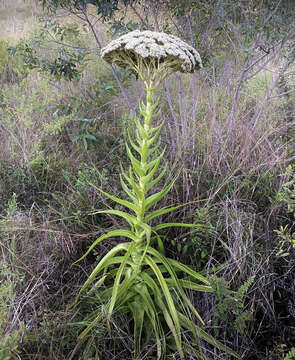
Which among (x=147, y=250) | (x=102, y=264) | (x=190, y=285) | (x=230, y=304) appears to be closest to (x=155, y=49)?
(x=147, y=250)

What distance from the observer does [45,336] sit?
149cm

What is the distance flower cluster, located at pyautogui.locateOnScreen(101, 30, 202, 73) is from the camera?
54.1 inches

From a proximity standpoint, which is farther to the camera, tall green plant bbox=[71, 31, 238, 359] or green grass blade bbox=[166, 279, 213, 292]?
green grass blade bbox=[166, 279, 213, 292]

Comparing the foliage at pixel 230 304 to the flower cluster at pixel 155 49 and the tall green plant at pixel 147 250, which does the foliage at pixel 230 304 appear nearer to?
the tall green plant at pixel 147 250

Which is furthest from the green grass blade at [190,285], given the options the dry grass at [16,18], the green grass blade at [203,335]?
the dry grass at [16,18]

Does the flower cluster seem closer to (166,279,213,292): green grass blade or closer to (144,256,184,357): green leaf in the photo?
(144,256,184,357): green leaf

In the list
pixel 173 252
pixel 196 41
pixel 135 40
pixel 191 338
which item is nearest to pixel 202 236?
pixel 173 252

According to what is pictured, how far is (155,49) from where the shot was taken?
1.36 metres

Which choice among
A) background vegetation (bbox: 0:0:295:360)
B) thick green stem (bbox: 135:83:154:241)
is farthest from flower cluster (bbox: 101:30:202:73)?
background vegetation (bbox: 0:0:295:360)

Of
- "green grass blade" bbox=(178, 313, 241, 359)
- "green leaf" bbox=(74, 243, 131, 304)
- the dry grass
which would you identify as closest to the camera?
"green grass blade" bbox=(178, 313, 241, 359)

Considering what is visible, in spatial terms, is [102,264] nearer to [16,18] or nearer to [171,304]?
[171,304]

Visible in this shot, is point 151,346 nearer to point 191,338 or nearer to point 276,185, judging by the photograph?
point 191,338

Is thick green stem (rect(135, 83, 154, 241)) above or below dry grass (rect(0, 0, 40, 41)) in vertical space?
above

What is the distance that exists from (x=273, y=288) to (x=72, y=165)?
211cm
